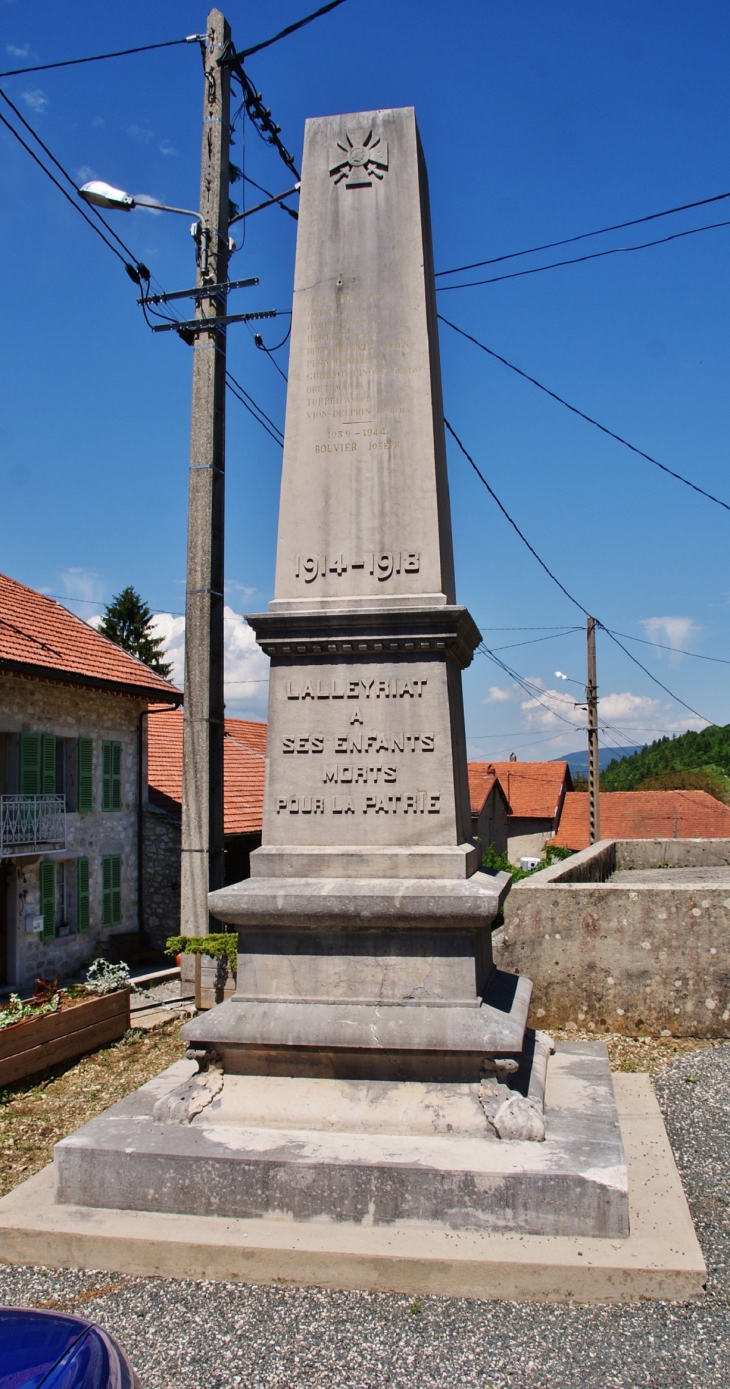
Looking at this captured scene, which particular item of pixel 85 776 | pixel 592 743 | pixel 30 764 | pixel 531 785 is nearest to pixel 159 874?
pixel 85 776

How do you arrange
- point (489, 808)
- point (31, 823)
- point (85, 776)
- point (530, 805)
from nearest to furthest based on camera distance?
point (31, 823)
point (85, 776)
point (489, 808)
point (530, 805)

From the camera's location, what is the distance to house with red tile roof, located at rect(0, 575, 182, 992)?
16.0m

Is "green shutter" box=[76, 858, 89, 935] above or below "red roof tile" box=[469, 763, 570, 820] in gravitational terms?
below

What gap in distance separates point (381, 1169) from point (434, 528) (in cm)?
306

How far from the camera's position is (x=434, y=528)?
504 centimetres

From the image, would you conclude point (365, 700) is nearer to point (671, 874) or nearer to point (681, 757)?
point (671, 874)

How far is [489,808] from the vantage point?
37125 millimetres

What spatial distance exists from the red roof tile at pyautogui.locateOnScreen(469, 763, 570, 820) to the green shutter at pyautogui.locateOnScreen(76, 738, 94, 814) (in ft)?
83.4

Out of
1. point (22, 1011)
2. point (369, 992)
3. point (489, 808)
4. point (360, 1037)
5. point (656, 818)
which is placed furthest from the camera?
point (656, 818)

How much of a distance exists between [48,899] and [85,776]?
7.83 feet

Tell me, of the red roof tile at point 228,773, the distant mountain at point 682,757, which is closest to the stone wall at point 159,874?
the red roof tile at point 228,773

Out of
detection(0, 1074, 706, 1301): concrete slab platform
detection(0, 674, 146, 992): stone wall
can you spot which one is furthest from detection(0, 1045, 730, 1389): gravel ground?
detection(0, 674, 146, 992): stone wall

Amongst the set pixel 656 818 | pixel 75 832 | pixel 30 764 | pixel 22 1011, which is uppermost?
pixel 30 764

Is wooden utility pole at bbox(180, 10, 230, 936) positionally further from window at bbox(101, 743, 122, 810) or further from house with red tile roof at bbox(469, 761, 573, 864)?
house with red tile roof at bbox(469, 761, 573, 864)
